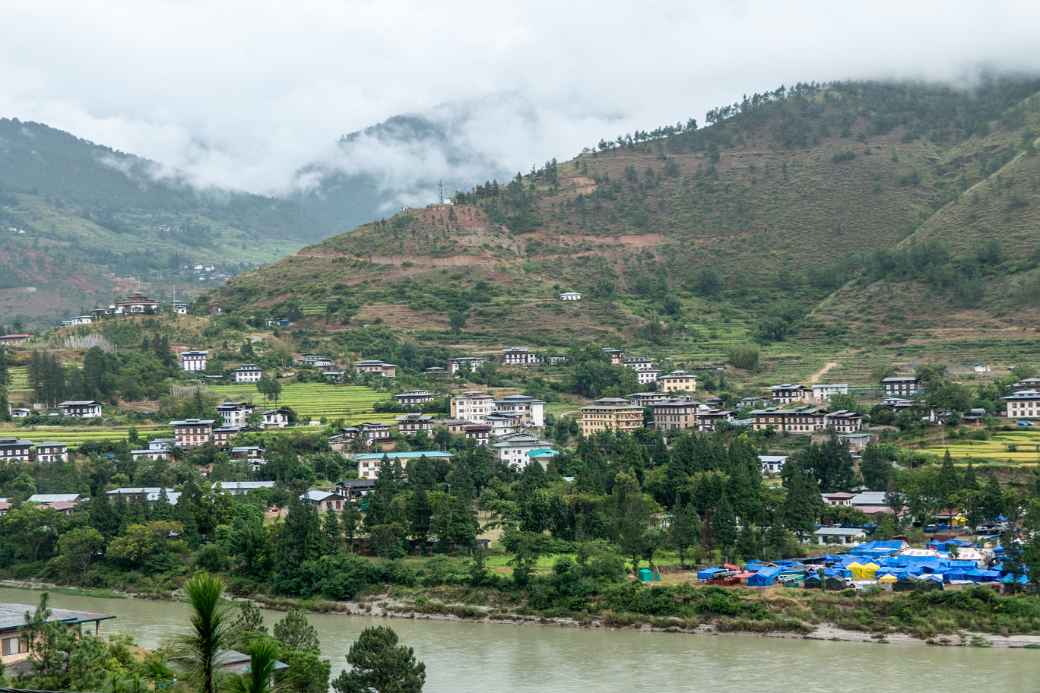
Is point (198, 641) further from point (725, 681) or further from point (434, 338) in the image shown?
point (434, 338)

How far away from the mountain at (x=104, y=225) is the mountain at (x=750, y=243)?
3211 cm

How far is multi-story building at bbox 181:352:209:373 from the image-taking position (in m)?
45.1

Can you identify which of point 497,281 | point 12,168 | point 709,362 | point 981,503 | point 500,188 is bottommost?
point 981,503

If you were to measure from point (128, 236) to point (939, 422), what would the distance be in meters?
89.9

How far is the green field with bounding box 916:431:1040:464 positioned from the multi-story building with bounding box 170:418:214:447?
1764 cm

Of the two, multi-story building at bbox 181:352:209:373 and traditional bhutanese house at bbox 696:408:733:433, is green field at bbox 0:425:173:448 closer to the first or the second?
multi-story building at bbox 181:352:209:373

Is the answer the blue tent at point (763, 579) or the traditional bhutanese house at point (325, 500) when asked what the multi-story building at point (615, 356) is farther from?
the blue tent at point (763, 579)

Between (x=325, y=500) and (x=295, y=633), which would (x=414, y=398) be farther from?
(x=295, y=633)

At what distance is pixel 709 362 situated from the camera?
4622 centimetres

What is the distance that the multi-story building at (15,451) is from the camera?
112 feet

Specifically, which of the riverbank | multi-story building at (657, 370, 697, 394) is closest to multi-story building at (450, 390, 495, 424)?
multi-story building at (657, 370, 697, 394)

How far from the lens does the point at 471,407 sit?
132 feet

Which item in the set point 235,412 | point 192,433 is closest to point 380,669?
point 192,433

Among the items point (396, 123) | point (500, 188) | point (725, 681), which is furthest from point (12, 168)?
point (725, 681)
